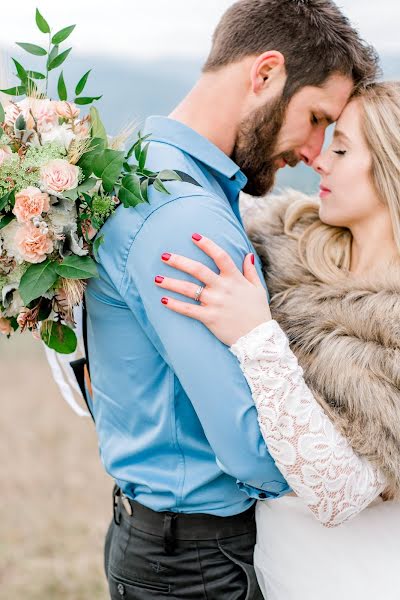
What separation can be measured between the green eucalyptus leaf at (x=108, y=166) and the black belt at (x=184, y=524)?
912 millimetres

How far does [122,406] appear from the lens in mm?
2045

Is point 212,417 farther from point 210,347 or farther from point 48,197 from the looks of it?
point 48,197

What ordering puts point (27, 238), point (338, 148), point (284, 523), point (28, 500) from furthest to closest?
point (28, 500)
point (338, 148)
point (284, 523)
point (27, 238)

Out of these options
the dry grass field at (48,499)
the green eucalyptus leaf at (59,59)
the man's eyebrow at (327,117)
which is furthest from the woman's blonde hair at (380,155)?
the dry grass field at (48,499)

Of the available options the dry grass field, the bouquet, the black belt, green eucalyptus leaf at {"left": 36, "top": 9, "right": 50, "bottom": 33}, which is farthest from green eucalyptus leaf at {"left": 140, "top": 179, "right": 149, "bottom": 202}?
the dry grass field

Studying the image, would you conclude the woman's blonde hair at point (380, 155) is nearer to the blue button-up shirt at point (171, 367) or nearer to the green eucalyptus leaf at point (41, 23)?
the blue button-up shirt at point (171, 367)

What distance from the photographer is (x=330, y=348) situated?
199 centimetres

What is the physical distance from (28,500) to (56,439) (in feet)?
4.49

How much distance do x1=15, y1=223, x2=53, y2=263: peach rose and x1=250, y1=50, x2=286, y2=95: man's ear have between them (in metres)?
0.90

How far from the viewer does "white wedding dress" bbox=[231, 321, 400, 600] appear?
1735 mm

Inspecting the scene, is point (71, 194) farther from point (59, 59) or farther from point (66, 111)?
point (59, 59)

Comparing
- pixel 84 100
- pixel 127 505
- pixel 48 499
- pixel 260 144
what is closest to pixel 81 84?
pixel 84 100

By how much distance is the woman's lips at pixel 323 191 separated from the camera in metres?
2.50

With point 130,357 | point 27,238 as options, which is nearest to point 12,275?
point 27,238
